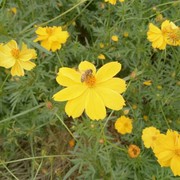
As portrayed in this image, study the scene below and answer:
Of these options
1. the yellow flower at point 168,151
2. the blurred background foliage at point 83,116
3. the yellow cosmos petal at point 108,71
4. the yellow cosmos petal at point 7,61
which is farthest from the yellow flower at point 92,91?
the blurred background foliage at point 83,116

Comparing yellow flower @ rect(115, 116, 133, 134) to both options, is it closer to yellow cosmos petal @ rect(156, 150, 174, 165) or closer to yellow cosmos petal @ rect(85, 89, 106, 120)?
yellow cosmos petal @ rect(156, 150, 174, 165)

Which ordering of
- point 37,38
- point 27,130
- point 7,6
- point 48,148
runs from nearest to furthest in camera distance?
point 37,38 < point 27,130 < point 48,148 < point 7,6

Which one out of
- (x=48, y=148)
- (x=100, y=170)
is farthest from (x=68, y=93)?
(x=48, y=148)

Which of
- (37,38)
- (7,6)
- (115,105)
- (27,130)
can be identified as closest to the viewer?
(115,105)

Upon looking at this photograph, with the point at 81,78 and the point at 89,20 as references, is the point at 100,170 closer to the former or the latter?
the point at 81,78

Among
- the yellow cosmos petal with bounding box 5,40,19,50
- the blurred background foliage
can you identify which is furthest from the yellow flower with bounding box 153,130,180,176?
the yellow cosmos petal with bounding box 5,40,19,50

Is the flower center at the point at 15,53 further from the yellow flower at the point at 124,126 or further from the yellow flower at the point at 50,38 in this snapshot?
the yellow flower at the point at 124,126
